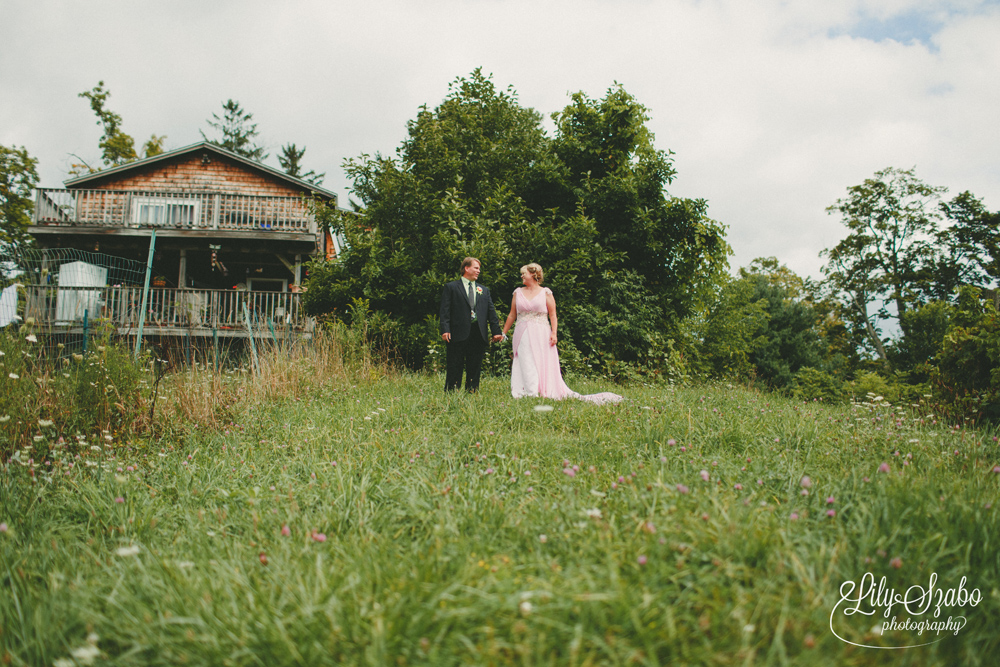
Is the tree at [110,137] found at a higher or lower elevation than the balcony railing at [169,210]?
higher

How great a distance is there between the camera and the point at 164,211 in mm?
18359

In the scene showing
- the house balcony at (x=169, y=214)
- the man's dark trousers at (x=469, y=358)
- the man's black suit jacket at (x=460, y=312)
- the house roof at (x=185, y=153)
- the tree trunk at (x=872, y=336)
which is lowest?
the man's dark trousers at (x=469, y=358)

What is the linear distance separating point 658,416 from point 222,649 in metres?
3.56

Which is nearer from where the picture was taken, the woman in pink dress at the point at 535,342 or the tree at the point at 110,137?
the woman in pink dress at the point at 535,342

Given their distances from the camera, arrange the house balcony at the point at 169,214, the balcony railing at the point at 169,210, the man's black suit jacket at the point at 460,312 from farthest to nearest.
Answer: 1. the balcony railing at the point at 169,210
2. the house balcony at the point at 169,214
3. the man's black suit jacket at the point at 460,312

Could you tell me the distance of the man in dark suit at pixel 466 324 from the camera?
6.39 m

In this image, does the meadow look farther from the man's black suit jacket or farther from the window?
the window

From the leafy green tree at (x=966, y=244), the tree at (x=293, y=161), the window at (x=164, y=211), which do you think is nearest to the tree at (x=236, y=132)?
the tree at (x=293, y=161)

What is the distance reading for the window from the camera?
1778 cm

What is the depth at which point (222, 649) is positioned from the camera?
1.47 m

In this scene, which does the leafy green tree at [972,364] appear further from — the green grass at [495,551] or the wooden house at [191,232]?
the wooden house at [191,232]

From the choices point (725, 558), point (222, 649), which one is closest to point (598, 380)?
point (725, 558)

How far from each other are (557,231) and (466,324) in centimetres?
550

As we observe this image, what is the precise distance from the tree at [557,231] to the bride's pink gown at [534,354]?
3775 millimetres
